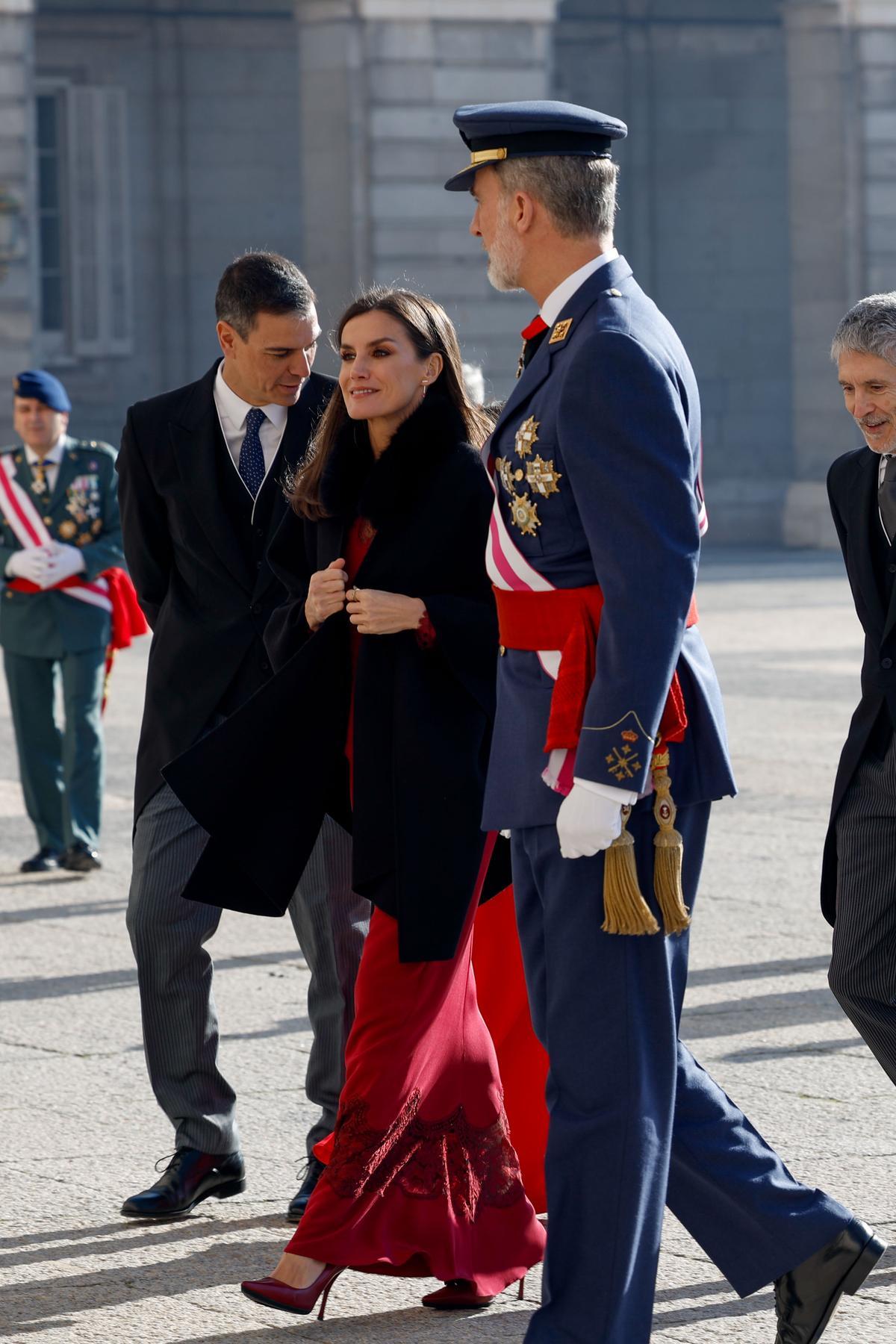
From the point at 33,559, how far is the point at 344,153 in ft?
51.9

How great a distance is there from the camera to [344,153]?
2400 cm

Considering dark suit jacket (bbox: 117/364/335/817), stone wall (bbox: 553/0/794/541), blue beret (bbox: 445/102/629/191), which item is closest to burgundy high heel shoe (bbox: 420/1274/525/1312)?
dark suit jacket (bbox: 117/364/335/817)

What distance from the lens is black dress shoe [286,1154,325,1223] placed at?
4.53m

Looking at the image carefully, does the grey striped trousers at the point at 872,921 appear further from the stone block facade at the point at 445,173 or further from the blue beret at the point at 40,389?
the stone block facade at the point at 445,173

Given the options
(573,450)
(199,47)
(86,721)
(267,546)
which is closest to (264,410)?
(267,546)

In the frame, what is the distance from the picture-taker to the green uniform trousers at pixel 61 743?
28.6ft

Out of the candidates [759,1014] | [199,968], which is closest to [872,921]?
[199,968]

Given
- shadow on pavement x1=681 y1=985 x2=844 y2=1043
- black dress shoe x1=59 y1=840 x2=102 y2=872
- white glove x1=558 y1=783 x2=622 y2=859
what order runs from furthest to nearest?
black dress shoe x1=59 y1=840 x2=102 y2=872 < shadow on pavement x1=681 y1=985 x2=844 y2=1043 < white glove x1=558 y1=783 x2=622 y2=859

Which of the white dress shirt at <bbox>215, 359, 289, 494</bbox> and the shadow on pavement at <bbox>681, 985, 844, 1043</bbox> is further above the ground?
the white dress shirt at <bbox>215, 359, 289, 494</bbox>

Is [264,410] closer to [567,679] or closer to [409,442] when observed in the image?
[409,442]

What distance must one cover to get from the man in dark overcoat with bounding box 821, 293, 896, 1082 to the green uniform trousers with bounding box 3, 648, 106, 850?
4827 millimetres

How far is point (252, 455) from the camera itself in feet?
16.4

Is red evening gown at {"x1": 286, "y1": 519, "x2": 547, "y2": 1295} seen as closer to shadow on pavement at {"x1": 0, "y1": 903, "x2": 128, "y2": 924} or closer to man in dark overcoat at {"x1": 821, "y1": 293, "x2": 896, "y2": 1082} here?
man in dark overcoat at {"x1": 821, "y1": 293, "x2": 896, "y2": 1082}

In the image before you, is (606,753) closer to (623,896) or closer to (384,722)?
(623,896)
